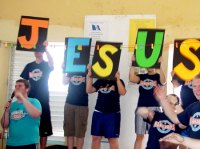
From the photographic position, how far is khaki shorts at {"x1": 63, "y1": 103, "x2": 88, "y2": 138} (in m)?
4.23

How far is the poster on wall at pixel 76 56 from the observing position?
13.1ft

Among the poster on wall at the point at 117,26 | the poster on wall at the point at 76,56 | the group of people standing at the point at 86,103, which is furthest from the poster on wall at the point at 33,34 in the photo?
the poster on wall at the point at 117,26

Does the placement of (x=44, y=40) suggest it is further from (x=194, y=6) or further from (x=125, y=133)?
(x=194, y=6)

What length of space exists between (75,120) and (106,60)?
0.99m

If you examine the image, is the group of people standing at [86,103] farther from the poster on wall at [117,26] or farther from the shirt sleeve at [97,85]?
the poster on wall at [117,26]

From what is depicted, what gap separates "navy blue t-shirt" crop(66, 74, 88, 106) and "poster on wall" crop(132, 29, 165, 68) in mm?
880

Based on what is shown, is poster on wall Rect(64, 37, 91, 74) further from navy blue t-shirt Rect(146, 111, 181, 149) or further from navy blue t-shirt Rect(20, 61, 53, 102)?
navy blue t-shirt Rect(146, 111, 181, 149)

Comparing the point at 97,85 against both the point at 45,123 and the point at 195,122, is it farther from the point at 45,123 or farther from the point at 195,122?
the point at 195,122

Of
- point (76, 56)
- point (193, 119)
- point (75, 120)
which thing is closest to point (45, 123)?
point (75, 120)

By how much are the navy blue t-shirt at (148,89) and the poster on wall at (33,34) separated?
1313 mm

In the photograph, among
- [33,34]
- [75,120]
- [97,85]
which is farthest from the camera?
[75,120]

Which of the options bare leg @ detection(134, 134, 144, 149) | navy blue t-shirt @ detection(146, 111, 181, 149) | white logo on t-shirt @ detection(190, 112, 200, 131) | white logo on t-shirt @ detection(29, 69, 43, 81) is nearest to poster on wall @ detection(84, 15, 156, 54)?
white logo on t-shirt @ detection(29, 69, 43, 81)

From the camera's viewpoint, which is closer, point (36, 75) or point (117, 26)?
point (36, 75)

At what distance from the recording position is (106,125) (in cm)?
402
